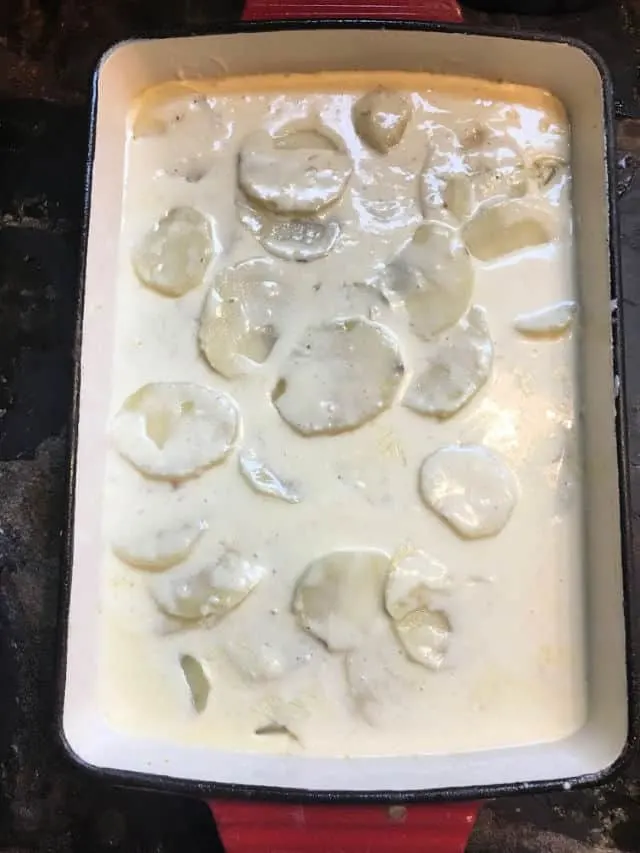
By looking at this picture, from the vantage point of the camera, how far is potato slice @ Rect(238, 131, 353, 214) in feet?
2.70

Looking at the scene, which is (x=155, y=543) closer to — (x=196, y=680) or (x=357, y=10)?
(x=196, y=680)

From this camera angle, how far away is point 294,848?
0.69 metres

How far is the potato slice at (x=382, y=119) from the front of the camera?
84 cm

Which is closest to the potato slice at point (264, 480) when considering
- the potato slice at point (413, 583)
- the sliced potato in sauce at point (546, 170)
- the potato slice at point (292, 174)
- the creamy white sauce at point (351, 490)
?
the creamy white sauce at point (351, 490)

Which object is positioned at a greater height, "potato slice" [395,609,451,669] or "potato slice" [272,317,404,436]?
"potato slice" [272,317,404,436]

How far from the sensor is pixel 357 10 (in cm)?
80

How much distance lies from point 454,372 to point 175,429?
26 cm

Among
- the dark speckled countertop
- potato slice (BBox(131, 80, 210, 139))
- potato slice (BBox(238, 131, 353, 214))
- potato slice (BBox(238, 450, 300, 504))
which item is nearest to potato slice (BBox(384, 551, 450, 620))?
potato slice (BBox(238, 450, 300, 504))

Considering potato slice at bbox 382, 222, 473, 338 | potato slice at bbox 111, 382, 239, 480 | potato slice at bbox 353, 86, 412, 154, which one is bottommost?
potato slice at bbox 111, 382, 239, 480

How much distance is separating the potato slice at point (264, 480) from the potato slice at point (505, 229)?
0.91ft

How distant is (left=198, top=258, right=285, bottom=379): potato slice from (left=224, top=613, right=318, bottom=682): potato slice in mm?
229

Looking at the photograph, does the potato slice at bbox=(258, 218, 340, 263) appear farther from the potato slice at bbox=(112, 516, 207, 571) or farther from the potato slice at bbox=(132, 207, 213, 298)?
the potato slice at bbox=(112, 516, 207, 571)

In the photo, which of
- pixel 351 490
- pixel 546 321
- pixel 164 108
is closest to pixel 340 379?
pixel 351 490

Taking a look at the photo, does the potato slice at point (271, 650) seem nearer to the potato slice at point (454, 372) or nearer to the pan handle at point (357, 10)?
the potato slice at point (454, 372)
